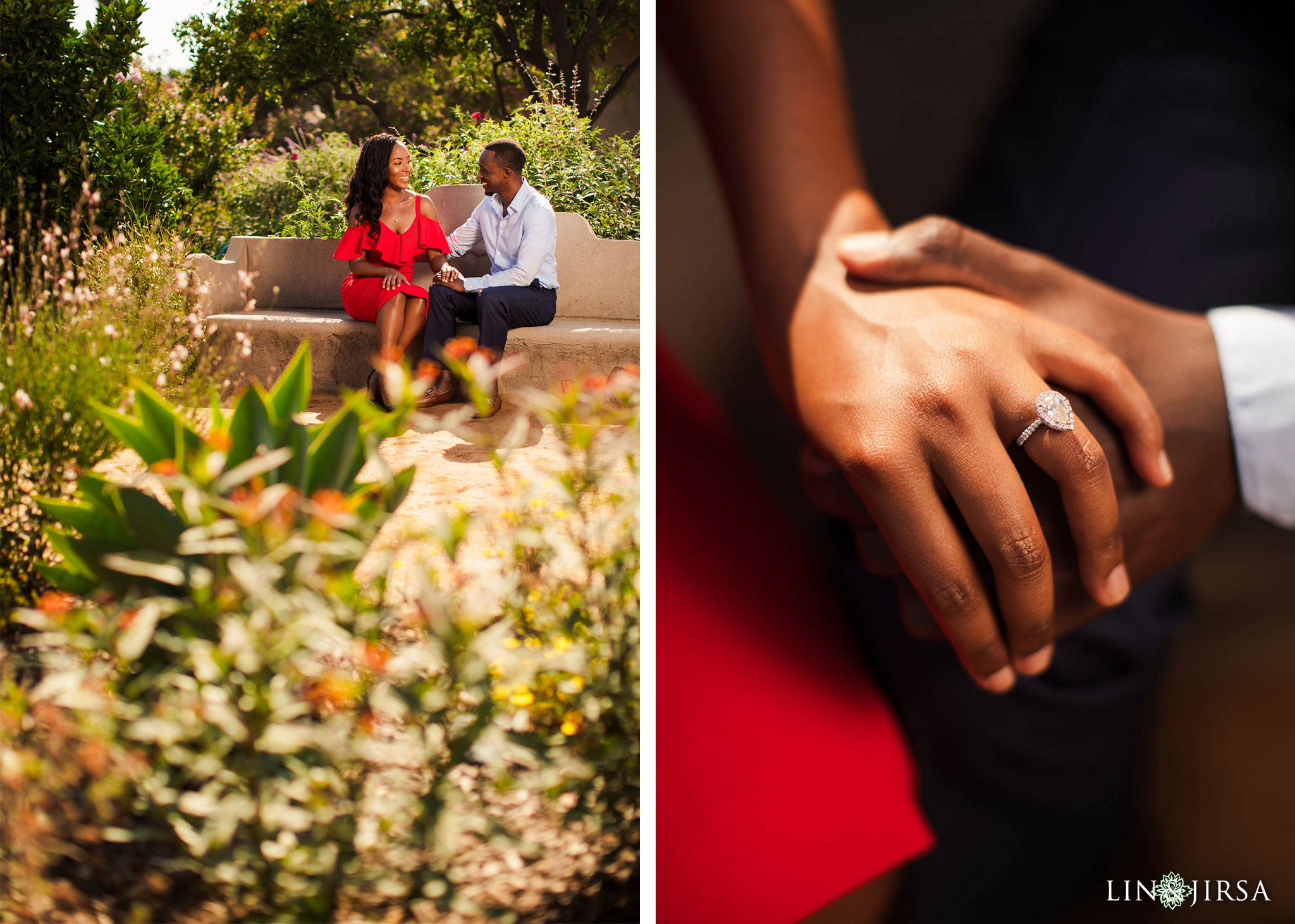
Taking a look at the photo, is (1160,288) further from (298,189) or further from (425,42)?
(298,189)

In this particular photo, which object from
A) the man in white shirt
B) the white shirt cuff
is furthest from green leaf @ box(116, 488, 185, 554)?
the white shirt cuff

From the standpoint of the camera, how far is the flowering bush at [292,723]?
96 centimetres

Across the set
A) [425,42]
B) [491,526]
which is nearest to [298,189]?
[425,42]

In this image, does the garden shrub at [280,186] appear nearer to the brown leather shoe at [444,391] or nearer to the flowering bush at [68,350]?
the flowering bush at [68,350]

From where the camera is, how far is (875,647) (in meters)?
1.37

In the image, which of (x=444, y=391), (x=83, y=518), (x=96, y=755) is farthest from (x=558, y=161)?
(x=96, y=755)

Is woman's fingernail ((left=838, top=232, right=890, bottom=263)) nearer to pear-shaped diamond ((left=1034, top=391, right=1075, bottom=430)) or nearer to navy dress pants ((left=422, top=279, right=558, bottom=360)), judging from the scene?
pear-shaped diamond ((left=1034, top=391, right=1075, bottom=430))

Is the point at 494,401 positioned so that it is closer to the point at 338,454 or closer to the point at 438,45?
the point at 338,454

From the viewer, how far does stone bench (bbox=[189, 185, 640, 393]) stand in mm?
1764

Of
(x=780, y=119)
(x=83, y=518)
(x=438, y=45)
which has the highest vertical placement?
(x=438, y=45)

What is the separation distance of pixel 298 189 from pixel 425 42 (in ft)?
4.21

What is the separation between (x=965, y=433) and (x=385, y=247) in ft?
4.71

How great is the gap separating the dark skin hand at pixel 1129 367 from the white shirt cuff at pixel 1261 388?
2cm

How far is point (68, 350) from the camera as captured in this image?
1.39 m
